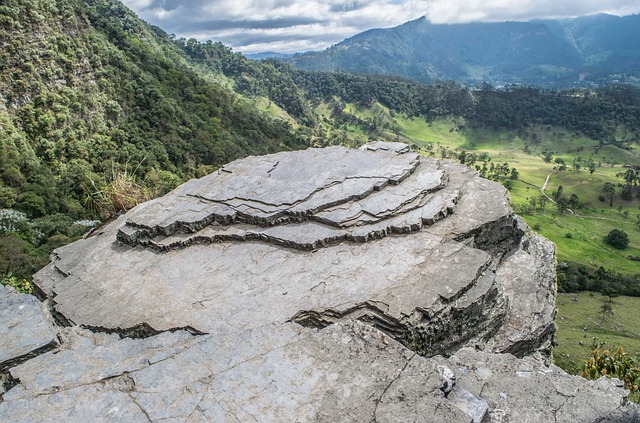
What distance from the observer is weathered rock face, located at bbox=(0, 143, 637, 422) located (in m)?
4.57

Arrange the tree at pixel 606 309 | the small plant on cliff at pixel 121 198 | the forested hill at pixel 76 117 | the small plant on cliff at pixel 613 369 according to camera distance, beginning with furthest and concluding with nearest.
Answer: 1. the tree at pixel 606 309
2. the forested hill at pixel 76 117
3. the small plant on cliff at pixel 121 198
4. the small plant on cliff at pixel 613 369

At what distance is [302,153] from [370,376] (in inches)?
383

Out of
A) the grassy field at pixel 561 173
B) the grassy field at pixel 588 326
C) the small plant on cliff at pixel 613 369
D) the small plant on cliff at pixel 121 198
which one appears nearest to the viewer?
the small plant on cliff at pixel 613 369

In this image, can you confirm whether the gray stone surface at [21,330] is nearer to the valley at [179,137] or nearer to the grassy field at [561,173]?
the valley at [179,137]

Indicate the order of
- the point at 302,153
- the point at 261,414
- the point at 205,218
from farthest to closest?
1. the point at 302,153
2. the point at 205,218
3. the point at 261,414

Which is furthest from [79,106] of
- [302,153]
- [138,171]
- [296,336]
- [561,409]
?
[561,409]

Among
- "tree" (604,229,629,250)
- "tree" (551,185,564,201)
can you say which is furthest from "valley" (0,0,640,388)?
"tree" (604,229,629,250)

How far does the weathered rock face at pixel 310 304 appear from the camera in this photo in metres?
4.57

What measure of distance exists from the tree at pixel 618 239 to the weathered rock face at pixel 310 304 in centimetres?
4866

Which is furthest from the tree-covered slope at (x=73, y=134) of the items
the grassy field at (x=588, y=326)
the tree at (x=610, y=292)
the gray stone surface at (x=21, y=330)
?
the tree at (x=610, y=292)

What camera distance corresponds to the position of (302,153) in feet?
44.7

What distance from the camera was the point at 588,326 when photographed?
1206 inches

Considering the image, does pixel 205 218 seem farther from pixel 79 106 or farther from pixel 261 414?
pixel 79 106

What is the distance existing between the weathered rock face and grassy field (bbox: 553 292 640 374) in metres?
15.6
